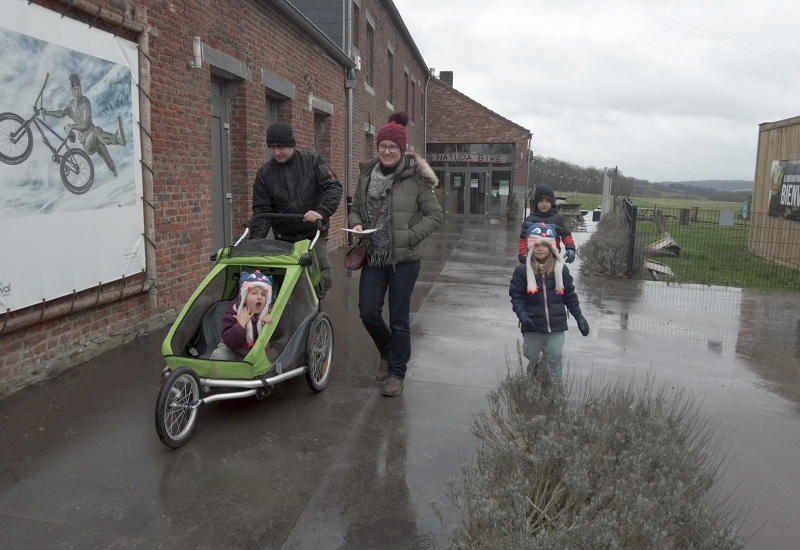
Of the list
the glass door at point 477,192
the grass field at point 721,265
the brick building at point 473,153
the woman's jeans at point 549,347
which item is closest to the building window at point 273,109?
the woman's jeans at point 549,347

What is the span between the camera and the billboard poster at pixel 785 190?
13.1 meters

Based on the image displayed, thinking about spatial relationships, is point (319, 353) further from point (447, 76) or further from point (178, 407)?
point (447, 76)

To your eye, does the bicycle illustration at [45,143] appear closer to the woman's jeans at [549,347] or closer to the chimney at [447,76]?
the woman's jeans at [549,347]

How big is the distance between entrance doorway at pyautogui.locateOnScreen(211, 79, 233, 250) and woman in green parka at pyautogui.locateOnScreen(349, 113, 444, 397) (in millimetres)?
3898

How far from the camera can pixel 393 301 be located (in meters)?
4.79

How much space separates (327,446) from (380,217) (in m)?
1.73

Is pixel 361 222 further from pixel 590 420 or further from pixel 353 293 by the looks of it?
pixel 353 293

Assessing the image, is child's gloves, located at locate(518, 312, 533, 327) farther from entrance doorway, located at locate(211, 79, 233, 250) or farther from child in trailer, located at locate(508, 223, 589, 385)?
entrance doorway, located at locate(211, 79, 233, 250)

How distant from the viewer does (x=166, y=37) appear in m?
6.37

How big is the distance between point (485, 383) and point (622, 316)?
342cm

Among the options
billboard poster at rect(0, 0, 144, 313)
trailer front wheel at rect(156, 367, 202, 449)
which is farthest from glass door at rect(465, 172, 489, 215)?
trailer front wheel at rect(156, 367, 202, 449)

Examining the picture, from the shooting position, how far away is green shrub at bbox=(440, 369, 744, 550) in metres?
2.34

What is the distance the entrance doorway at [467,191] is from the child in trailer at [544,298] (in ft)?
78.7

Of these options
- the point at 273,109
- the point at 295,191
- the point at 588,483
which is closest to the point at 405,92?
the point at 273,109
